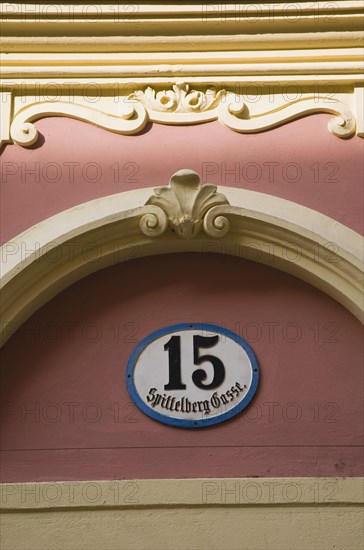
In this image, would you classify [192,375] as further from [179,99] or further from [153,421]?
[179,99]

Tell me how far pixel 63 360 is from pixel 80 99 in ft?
4.35

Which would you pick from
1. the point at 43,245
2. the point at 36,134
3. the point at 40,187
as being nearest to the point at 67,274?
the point at 43,245

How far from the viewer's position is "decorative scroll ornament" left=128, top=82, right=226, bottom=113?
4.56 meters

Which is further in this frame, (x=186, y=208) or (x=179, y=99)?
(x=179, y=99)

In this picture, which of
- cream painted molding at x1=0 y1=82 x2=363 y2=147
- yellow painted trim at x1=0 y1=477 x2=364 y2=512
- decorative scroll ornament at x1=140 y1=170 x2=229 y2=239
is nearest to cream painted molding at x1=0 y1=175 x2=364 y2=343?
decorative scroll ornament at x1=140 y1=170 x2=229 y2=239

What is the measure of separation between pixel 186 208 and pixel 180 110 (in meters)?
0.60

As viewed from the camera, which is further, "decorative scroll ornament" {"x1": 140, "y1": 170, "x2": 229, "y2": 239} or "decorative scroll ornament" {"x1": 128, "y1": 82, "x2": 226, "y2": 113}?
"decorative scroll ornament" {"x1": 128, "y1": 82, "x2": 226, "y2": 113}

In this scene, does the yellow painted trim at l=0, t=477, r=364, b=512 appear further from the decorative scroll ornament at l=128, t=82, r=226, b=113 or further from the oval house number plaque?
the decorative scroll ornament at l=128, t=82, r=226, b=113

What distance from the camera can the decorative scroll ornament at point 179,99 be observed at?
4559mm

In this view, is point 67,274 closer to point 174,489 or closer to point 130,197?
point 130,197

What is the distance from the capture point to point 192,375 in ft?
13.6

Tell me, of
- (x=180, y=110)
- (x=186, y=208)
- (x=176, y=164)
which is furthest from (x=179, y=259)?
(x=180, y=110)

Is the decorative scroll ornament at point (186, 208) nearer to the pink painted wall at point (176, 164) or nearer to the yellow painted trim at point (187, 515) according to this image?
the pink painted wall at point (176, 164)

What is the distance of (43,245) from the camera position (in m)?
4.21
